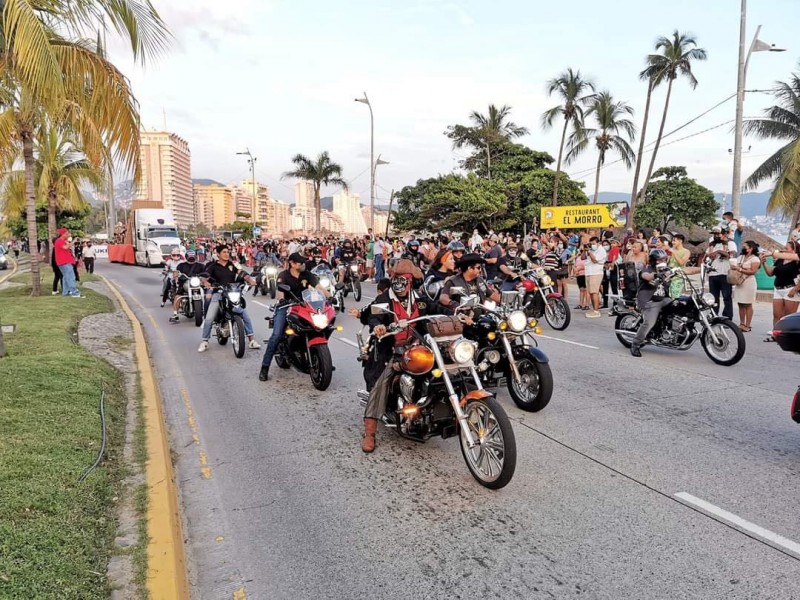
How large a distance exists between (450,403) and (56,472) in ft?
9.31

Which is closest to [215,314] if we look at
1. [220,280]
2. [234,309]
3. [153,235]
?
[234,309]

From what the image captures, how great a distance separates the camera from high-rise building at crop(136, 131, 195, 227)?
4157 inches

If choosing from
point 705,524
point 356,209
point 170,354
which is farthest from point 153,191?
point 705,524

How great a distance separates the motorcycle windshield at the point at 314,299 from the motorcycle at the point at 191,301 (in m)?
5.16

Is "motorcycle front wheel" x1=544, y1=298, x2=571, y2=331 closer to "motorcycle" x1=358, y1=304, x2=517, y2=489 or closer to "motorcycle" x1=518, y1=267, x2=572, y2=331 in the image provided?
"motorcycle" x1=518, y1=267, x2=572, y2=331

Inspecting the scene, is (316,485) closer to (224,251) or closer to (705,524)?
(705,524)

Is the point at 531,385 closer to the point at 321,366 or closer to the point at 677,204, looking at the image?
the point at 321,366

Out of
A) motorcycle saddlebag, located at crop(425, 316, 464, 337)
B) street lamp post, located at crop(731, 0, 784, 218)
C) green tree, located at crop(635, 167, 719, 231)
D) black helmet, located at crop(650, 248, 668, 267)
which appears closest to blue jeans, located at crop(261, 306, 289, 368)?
motorcycle saddlebag, located at crop(425, 316, 464, 337)

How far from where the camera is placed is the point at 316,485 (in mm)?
4672

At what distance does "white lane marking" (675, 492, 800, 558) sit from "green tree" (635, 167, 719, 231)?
132ft

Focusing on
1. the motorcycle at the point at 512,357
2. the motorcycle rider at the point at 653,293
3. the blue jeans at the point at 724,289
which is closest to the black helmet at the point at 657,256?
the motorcycle rider at the point at 653,293

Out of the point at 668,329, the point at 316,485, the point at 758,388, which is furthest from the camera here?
the point at 668,329

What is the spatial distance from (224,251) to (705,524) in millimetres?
7714

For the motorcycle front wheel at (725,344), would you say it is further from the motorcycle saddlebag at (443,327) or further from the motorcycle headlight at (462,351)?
the motorcycle headlight at (462,351)
